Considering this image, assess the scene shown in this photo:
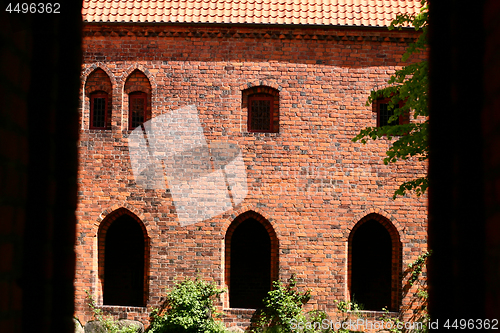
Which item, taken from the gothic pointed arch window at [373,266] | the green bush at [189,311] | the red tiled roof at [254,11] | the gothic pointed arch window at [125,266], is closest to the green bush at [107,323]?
the green bush at [189,311]

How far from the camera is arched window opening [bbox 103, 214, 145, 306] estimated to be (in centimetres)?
1395

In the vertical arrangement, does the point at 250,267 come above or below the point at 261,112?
below

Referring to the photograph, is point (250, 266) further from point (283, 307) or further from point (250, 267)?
point (283, 307)

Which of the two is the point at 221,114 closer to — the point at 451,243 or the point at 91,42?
the point at 91,42

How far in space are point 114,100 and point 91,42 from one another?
155 centimetres

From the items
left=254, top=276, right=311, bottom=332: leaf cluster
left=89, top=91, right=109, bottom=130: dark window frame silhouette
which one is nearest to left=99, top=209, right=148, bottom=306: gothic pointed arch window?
left=89, top=91, right=109, bottom=130: dark window frame silhouette

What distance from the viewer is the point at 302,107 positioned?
1138 cm

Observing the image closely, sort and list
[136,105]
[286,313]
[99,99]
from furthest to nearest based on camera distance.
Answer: [99,99]
[136,105]
[286,313]

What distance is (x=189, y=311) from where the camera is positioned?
34.4ft

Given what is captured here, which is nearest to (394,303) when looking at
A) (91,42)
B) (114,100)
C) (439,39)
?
(114,100)

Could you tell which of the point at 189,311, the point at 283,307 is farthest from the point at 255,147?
the point at 189,311

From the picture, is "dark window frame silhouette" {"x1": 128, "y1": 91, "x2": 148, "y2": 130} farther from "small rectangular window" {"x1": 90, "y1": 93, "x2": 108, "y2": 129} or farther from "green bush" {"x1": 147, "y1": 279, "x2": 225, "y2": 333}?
"green bush" {"x1": 147, "y1": 279, "x2": 225, "y2": 333}

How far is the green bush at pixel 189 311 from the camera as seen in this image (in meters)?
10.5

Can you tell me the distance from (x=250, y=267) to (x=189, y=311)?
3817 mm
